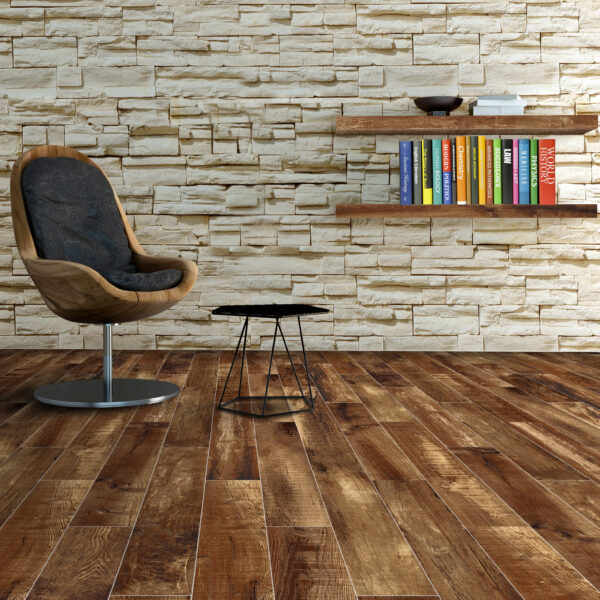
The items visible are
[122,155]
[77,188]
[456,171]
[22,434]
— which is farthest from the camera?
[122,155]

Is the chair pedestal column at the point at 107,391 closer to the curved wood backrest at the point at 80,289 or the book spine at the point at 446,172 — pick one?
the curved wood backrest at the point at 80,289

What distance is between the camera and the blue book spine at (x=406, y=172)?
11.6ft

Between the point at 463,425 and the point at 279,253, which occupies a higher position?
the point at 279,253

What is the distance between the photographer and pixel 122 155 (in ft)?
12.4

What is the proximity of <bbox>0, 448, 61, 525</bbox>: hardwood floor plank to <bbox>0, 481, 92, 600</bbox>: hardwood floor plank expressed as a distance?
26 millimetres

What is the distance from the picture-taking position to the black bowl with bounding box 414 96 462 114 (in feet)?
11.7

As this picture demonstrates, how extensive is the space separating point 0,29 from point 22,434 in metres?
2.68

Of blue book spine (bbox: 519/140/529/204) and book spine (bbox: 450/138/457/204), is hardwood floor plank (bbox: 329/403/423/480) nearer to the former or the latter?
book spine (bbox: 450/138/457/204)

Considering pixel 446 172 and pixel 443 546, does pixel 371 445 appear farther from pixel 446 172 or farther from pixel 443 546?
pixel 446 172

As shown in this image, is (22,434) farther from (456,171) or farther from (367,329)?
(456,171)

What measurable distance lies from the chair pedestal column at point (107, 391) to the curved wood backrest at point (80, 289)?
0.16 m

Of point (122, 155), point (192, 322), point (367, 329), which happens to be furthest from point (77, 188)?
point (367, 329)

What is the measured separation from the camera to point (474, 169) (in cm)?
353

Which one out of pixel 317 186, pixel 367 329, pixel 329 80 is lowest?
pixel 367 329
